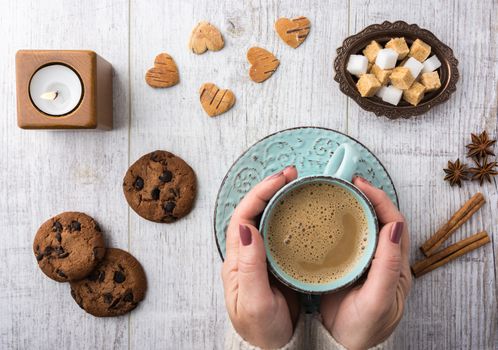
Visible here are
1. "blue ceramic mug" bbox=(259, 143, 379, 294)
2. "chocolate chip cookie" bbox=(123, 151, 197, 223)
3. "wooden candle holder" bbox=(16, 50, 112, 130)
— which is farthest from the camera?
"chocolate chip cookie" bbox=(123, 151, 197, 223)

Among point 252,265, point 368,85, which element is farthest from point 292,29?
point 252,265

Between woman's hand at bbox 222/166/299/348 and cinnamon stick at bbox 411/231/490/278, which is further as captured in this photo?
cinnamon stick at bbox 411/231/490/278

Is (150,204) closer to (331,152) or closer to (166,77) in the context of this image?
(166,77)

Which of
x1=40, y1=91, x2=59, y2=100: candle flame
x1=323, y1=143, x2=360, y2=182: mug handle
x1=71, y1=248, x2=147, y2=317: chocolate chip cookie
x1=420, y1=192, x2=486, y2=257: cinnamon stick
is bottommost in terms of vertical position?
x1=71, y1=248, x2=147, y2=317: chocolate chip cookie

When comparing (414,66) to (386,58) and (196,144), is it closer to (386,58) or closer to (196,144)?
(386,58)

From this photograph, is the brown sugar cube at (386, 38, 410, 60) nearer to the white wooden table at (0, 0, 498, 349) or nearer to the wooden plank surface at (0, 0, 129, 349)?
the white wooden table at (0, 0, 498, 349)

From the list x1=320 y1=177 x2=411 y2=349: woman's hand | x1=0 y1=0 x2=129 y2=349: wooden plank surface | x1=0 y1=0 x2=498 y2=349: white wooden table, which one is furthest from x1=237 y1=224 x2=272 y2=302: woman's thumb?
x1=0 y1=0 x2=129 y2=349: wooden plank surface

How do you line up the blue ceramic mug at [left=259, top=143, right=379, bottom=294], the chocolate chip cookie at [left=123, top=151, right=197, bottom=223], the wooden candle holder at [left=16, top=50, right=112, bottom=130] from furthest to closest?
1. the chocolate chip cookie at [left=123, top=151, right=197, bottom=223]
2. the wooden candle holder at [left=16, top=50, right=112, bottom=130]
3. the blue ceramic mug at [left=259, top=143, right=379, bottom=294]

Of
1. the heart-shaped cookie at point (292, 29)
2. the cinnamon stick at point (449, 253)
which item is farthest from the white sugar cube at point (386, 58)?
the cinnamon stick at point (449, 253)
